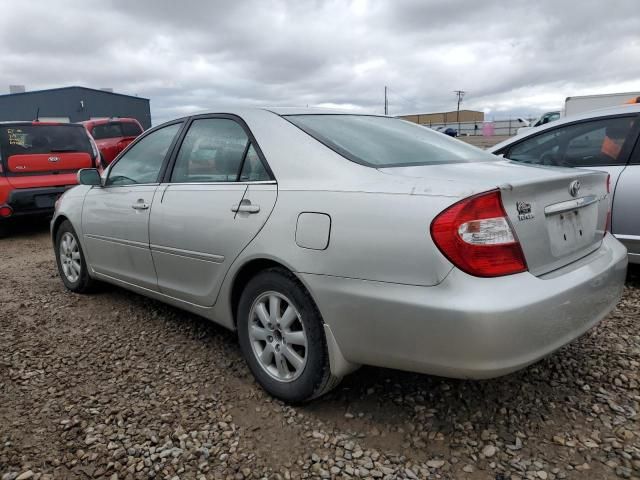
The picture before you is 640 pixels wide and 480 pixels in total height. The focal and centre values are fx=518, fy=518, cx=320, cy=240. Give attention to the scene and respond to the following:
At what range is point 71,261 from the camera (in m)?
4.45

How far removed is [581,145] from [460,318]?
3.16 m

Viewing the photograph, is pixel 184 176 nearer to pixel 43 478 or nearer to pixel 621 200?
pixel 43 478

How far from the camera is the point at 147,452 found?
221cm

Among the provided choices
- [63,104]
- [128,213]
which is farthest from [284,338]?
[63,104]

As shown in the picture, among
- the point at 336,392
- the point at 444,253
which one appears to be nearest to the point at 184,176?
the point at 336,392

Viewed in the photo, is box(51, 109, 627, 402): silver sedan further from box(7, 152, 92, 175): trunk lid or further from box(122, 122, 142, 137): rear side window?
box(122, 122, 142, 137): rear side window

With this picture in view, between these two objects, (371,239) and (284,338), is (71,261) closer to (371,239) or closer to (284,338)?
(284,338)

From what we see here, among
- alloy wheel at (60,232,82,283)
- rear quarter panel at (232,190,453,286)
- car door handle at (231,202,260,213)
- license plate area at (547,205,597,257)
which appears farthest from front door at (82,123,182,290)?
license plate area at (547,205,597,257)

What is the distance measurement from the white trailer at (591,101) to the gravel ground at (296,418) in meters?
18.7

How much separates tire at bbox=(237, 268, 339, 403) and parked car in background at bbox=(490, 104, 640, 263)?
2.17 meters

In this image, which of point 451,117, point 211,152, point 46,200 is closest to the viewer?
point 211,152

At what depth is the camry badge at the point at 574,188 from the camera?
2.27 m

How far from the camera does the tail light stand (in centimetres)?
190

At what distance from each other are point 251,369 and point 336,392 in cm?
45
